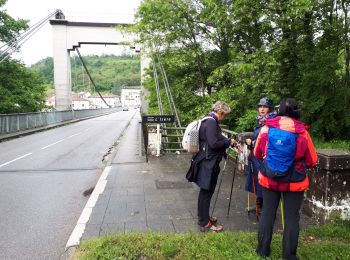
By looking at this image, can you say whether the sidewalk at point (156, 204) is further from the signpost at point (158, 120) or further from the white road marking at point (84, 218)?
the signpost at point (158, 120)

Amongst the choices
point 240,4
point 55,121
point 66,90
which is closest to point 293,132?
point 240,4

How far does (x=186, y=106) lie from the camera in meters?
16.8

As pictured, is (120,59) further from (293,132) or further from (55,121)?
(293,132)

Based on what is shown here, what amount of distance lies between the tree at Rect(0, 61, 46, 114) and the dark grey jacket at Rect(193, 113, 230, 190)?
24647 mm

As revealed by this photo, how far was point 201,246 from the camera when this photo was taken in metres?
3.92

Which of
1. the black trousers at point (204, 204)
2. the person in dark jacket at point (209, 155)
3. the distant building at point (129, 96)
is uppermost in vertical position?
the distant building at point (129, 96)

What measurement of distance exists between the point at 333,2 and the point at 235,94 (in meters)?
4.57

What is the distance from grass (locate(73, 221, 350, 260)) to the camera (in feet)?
12.3

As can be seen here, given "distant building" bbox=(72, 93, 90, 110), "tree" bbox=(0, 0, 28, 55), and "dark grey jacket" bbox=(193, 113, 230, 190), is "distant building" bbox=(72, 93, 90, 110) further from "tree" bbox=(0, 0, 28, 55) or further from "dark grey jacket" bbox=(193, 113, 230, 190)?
"dark grey jacket" bbox=(193, 113, 230, 190)

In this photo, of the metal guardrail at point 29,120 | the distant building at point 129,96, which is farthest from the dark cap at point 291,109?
the distant building at point 129,96

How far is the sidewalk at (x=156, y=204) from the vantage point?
477cm

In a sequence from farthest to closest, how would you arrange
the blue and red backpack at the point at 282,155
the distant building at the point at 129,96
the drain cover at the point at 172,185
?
the distant building at the point at 129,96 < the drain cover at the point at 172,185 < the blue and red backpack at the point at 282,155

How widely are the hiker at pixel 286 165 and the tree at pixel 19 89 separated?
25801 millimetres

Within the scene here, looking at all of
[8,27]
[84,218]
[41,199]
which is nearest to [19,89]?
[8,27]
